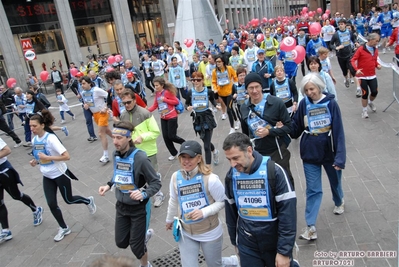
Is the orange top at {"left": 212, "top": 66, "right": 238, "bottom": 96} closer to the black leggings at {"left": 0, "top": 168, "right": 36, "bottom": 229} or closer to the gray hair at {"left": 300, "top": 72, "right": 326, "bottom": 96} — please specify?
the gray hair at {"left": 300, "top": 72, "right": 326, "bottom": 96}

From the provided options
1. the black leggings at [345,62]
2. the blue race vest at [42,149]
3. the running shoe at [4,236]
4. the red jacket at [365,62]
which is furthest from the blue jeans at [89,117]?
the black leggings at [345,62]

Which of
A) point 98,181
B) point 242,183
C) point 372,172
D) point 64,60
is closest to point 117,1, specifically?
point 64,60

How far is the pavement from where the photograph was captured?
4098 millimetres

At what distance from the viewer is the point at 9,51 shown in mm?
21531

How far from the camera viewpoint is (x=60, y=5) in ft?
76.6

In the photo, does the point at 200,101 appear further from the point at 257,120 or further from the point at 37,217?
the point at 37,217

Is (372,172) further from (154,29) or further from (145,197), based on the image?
(154,29)

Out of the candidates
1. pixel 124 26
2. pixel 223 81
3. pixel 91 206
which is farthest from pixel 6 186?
pixel 124 26

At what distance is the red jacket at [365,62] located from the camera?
7.86 metres

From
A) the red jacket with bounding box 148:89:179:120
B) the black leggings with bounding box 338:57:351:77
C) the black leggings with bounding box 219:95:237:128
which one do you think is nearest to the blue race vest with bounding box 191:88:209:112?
the red jacket with bounding box 148:89:179:120

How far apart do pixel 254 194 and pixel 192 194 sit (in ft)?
2.43

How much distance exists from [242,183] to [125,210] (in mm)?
1620

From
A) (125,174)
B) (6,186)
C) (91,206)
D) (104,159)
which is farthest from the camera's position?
(104,159)

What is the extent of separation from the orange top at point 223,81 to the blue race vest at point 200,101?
205cm
